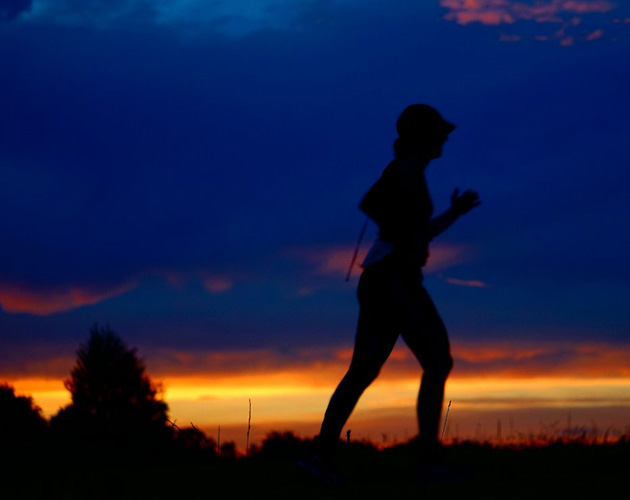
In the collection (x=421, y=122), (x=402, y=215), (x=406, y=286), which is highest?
(x=421, y=122)

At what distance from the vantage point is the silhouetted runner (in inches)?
251

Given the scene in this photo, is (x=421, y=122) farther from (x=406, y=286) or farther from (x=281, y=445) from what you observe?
(x=281, y=445)

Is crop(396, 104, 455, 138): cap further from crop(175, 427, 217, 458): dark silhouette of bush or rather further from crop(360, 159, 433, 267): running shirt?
crop(175, 427, 217, 458): dark silhouette of bush

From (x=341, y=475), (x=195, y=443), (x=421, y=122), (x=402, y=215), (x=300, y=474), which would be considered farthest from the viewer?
(x=195, y=443)

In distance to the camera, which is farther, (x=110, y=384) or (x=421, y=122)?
(x=110, y=384)

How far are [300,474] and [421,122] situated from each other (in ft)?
9.67

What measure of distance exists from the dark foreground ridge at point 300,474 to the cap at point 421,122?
2590 millimetres

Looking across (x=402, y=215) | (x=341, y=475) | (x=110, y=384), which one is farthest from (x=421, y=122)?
(x=110, y=384)

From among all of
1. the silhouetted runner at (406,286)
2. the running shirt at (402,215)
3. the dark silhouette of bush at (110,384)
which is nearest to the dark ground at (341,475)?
the silhouetted runner at (406,286)

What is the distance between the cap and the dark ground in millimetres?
2608

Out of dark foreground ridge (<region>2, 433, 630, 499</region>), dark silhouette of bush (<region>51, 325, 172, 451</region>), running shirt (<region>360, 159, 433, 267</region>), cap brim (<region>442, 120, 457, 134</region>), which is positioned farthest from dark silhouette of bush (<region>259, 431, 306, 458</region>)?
dark silhouette of bush (<region>51, 325, 172, 451</region>)

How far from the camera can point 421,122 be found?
6.62m

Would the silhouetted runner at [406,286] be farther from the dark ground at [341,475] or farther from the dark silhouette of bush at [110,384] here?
the dark silhouette of bush at [110,384]

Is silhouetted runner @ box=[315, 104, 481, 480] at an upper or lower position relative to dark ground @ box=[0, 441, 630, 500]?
upper
